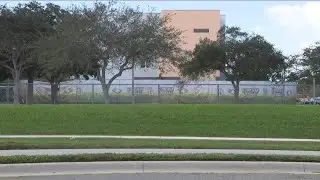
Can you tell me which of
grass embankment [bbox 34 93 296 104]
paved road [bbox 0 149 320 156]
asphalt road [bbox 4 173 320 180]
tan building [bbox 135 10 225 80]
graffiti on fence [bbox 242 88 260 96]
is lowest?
asphalt road [bbox 4 173 320 180]

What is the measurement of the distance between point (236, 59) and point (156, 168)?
138ft

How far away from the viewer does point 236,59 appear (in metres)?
51.3

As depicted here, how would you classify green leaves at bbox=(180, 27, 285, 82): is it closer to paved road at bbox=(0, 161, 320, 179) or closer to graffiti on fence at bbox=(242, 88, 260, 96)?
graffiti on fence at bbox=(242, 88, 260, 96)

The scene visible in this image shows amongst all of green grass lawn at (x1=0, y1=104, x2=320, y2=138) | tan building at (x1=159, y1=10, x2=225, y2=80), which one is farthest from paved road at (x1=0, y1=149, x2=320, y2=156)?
tan building at (x1=159, y1=10, x2=225, y2=80)

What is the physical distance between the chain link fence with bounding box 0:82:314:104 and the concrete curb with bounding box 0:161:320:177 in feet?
Result: 85.7

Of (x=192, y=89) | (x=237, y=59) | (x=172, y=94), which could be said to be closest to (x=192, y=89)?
(x=192, y=89)

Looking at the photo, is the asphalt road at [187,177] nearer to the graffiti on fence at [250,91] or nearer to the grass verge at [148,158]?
the grass verge at [148,158]

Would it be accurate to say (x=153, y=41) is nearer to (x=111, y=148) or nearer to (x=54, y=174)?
(x=111, y=148)

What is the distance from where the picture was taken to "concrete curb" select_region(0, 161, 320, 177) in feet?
31.9

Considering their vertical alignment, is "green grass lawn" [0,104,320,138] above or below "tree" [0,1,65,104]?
below

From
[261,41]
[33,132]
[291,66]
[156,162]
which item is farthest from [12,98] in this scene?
[291,66]

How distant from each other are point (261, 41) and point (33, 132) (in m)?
38.0

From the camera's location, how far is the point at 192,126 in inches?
736

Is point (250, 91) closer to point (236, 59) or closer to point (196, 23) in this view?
point (236, 59)
